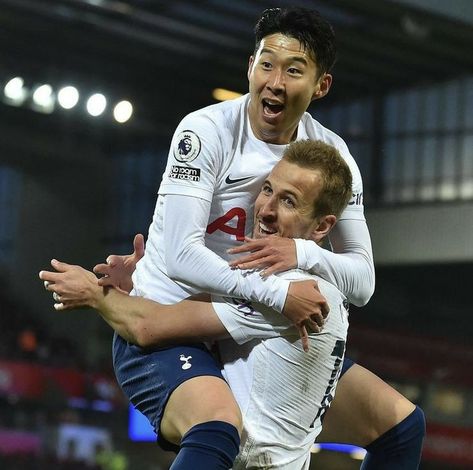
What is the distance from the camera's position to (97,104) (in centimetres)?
1588

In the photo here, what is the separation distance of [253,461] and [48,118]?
50.1 feet

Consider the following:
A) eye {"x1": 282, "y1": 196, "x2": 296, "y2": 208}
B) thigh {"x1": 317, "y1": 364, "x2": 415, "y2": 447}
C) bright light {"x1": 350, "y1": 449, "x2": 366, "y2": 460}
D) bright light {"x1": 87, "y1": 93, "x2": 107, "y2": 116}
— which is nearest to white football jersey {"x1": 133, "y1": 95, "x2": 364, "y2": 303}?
eye {"x1": 282, "y1": 196, "x2": 296, "y2": 208}

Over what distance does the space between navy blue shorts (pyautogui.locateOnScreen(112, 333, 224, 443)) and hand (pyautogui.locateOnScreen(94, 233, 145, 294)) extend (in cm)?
18

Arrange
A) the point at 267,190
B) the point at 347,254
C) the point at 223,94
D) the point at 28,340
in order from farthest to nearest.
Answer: the point at 223,94 < the point at 28,340 < the point at 347,254 < the point at 267,190

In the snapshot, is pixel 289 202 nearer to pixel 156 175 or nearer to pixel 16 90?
pixel 16 90

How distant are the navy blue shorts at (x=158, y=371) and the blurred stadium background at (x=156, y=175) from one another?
32.4 ft

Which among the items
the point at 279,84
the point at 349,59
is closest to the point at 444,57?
the point at 349,59

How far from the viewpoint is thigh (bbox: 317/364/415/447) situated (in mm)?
2588

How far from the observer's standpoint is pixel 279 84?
8.09ft

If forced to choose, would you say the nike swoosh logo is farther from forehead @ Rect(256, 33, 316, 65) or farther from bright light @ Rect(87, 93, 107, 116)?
bright light @ Rect(87, 93, 107, 116)

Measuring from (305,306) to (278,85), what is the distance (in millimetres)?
515

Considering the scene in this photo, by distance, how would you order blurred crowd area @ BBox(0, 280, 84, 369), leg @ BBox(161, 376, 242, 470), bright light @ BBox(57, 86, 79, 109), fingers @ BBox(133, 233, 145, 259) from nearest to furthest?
leg @ BBox(161, 376, 242, 470) < fingers @ BBox(133, 233, 145, 259) < blurred crowd area @ BBox(0, 280, 84, 369) < bright light @ BBox(57, 86, 79, 109)

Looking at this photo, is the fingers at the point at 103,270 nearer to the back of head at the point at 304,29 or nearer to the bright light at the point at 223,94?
the back of head at the point at 304,29

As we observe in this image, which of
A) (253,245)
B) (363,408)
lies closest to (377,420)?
(363,408)
